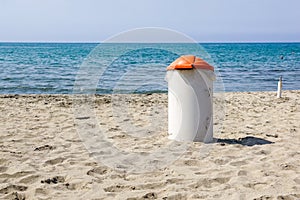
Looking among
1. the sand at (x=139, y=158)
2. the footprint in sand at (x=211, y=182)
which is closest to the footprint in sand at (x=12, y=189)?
the sand at (x=139, y=158)

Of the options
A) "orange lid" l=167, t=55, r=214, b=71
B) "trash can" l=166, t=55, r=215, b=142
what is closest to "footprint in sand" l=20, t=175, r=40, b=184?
"trash can" l=166, t=55, r=215, b=142

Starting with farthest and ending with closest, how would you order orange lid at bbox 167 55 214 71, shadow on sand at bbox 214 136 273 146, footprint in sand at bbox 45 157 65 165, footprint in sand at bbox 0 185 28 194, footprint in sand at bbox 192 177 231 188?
shadow on sand at bbox 214 136 273 146 → orange lid at bbox 167 55 214 71 → footprint in sand at bbox 45 157 65 165 → footprint in sand at bbox 192 177 231 188 → footprint in sand at bbox 0 185 28 194

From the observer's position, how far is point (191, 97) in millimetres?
5184

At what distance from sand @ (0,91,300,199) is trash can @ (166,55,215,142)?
23cm

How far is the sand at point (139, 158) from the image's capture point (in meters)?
3.66

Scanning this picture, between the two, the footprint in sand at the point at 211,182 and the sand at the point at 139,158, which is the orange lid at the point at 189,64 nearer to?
the sand at the point at 139,158

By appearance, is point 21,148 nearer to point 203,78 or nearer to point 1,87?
point 203,78

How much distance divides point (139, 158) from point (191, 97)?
1130mm

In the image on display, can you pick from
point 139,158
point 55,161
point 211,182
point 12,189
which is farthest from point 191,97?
point 12,189

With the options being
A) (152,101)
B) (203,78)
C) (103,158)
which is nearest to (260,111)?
(152,101)

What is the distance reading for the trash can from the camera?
516cm

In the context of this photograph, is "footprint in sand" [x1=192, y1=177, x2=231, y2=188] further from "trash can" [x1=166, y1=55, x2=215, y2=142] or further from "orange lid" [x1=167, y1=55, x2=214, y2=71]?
"orange lid" [x1=167, y1=55, x2=214, y2=71]

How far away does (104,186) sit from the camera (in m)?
3.74

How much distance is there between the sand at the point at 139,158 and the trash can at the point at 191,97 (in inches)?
9.2
